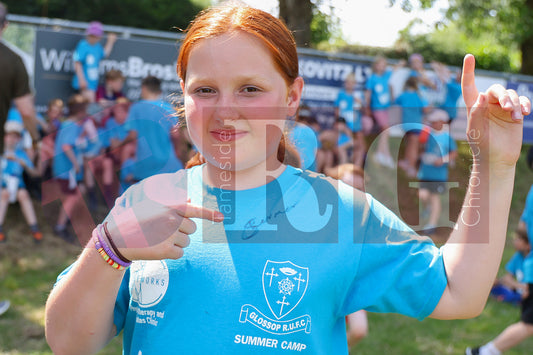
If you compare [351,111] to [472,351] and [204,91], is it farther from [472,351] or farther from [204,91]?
[204,91]

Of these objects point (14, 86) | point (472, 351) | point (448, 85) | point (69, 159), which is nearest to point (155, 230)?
point (472, 351)

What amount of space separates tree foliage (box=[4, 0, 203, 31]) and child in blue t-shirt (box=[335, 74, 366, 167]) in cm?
913

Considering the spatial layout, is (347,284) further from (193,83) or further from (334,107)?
(334,107)

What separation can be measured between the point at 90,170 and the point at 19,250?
1164 mm

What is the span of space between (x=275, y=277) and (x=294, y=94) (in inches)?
20.3

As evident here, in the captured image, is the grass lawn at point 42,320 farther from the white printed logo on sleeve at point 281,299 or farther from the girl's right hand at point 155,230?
the girl's right hand at point 155,230

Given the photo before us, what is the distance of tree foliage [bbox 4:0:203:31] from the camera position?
52.7 ft

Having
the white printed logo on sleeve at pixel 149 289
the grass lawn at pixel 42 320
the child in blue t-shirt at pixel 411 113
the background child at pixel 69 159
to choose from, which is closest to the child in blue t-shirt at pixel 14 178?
the grass lawn at pixel 42 320

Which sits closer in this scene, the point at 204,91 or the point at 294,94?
the point at 204,91

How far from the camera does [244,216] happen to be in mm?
1312

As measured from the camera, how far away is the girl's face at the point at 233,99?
1.27 m

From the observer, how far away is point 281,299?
1.22m

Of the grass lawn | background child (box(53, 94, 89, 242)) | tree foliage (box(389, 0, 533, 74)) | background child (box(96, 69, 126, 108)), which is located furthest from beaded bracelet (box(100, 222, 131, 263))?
tree foliage (box(389, 0, 533, 74))

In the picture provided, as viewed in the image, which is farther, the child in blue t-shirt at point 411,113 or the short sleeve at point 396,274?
the child in blue t-shirt at point 411,113
